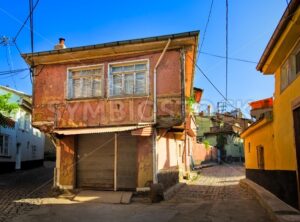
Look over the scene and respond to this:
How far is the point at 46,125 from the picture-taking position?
14094 mm

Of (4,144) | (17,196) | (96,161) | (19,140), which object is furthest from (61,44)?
(19,140)

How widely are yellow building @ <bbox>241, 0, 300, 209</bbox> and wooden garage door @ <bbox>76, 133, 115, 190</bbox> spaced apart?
640 cm

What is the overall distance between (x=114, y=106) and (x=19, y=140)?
16.3m

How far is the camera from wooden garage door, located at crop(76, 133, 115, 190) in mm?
13641

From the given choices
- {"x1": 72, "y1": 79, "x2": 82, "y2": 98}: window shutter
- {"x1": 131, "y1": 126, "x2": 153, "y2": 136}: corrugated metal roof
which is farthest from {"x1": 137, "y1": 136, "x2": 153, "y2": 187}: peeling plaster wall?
{"x1": 72, "y1": 79, "x2": 82, "y2": 98}: window shutter

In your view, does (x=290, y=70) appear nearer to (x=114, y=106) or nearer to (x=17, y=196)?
(x=114, y=106)

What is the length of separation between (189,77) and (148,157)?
16.7 feet

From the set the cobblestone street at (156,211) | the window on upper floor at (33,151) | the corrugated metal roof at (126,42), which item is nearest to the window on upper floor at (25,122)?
the window on upper floor at (33,151)

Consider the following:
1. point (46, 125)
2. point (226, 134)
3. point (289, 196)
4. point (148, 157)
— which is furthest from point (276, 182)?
point (226, 134)

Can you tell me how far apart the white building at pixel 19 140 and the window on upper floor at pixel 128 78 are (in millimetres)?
11510

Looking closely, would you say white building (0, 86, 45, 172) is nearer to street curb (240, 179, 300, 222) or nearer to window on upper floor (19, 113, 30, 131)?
window on upper floor (19, 113, 30, 131)

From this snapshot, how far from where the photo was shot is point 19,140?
86.8 feet

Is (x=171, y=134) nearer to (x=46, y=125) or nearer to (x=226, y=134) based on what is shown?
(x=46, y=125)

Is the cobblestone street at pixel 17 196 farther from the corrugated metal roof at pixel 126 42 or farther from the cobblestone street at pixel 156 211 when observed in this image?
the corrugated metal roof at pixel 126 42
